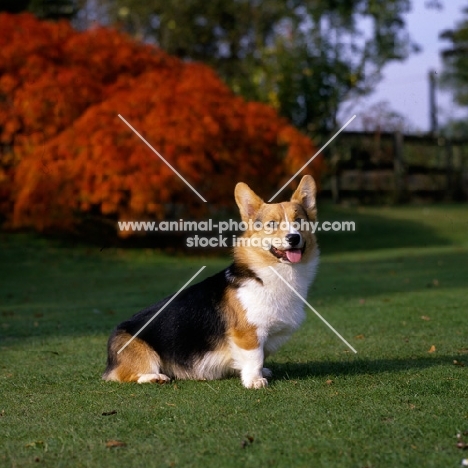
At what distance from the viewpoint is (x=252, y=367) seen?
560 centimetres

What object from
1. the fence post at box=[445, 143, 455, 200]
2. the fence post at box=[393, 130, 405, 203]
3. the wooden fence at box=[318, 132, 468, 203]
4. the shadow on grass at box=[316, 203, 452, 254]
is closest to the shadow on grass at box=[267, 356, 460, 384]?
the shadow on grass at box=[316, 203, 452, 254]

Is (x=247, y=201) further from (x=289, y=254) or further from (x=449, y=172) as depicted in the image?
(x=449, y=172)

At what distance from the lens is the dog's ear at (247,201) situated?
590 centimetres

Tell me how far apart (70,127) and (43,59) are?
1852 millimetres

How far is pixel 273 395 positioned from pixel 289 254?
99cm

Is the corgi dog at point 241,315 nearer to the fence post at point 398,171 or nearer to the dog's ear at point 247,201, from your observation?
the dog's ear at point 247,201

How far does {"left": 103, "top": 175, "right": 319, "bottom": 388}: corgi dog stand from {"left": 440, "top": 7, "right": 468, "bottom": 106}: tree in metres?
29.7

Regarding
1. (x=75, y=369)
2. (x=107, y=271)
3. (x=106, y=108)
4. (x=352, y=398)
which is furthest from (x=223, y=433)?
(x=106, y=108)

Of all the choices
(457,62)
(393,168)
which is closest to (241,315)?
(393,168)

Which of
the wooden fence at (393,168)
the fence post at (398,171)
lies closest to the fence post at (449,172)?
the wooden fence at (393,168)

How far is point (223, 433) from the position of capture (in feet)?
14.6

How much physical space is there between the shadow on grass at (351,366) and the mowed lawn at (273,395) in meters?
0.01

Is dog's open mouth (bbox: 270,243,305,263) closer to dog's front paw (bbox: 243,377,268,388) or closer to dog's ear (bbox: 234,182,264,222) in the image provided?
dog's ear (bbox: 234,182,264,222)

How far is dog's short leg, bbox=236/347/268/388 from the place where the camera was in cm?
557
